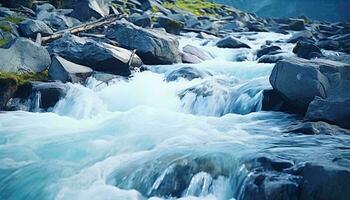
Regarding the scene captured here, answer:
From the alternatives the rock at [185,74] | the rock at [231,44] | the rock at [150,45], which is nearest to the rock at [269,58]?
the rock at [150,45]

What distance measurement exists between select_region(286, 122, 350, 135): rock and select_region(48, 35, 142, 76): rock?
28.4ft

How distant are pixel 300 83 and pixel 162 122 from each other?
4.17 metres

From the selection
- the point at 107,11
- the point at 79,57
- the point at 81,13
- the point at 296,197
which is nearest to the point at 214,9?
the point at 107,11

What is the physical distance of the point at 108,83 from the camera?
16797mm

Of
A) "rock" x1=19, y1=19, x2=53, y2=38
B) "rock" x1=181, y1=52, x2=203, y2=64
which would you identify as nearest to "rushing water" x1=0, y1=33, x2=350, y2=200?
"rock" x1=181, y1=52, x2=203, y2=64

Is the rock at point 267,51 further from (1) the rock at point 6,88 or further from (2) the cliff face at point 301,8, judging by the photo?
(2) the cliff face at point 301,8

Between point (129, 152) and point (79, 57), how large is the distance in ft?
25.9

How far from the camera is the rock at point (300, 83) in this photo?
1244 centimetres

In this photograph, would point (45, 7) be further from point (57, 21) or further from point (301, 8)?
point (301, 8)

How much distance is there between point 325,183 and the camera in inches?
274

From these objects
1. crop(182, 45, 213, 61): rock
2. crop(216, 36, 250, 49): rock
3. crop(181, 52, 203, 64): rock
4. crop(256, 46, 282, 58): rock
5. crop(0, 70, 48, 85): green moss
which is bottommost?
crop(0, 70, 48, 85): green moss

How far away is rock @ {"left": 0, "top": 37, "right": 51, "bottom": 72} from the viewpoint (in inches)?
627

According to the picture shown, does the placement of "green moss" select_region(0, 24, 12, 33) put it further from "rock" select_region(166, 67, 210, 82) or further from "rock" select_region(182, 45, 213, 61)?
"rock" select_region(166, 67, 210, 82)

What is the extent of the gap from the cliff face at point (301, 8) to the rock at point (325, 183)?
4756 inches
